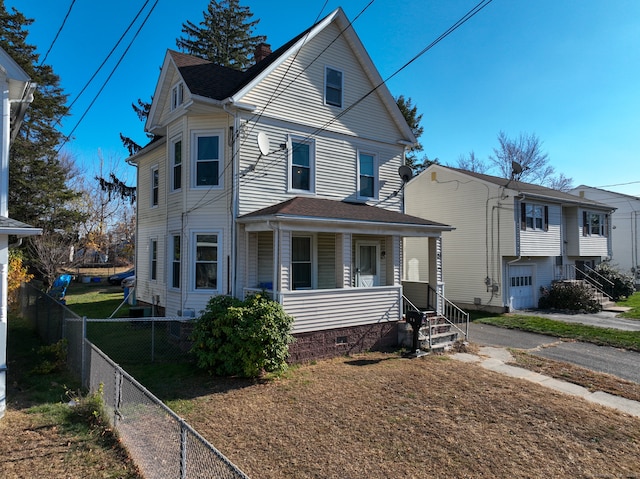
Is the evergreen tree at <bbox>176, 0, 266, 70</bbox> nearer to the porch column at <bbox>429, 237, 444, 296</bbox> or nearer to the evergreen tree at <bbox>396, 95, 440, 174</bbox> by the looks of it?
the evergreen tree at <bbox>396, 95, 440, 174</bbox>

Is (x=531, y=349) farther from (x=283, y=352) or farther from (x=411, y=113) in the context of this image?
(x=411, y=113)

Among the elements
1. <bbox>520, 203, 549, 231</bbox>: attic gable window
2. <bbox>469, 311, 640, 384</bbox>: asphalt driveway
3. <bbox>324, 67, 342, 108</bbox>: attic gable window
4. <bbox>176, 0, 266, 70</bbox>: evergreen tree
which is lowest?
<bbox>469, 311, 640, 384</bbox>: asphalt driveway

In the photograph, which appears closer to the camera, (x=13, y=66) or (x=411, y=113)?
(x=13, y=66)

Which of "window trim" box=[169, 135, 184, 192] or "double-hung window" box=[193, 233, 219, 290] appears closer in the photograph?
"double-hung window" box=[193, 233, 219, 290]

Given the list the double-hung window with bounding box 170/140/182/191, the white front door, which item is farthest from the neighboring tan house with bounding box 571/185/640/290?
the double-hung window with bounding box 170/140/182/191

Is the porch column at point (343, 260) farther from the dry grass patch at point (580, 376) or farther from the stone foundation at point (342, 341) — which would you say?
the dry grass patch at point (580, 376)

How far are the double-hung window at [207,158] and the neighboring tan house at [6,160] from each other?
3925 mm

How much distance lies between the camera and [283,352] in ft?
28.8

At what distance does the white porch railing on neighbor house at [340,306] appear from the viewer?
32.6 feet

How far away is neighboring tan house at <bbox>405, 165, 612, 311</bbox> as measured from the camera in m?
19.5

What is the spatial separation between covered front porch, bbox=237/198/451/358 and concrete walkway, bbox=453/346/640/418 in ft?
8.34

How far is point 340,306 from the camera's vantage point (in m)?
10.8

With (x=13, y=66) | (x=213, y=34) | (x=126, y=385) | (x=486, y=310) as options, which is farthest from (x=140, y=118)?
(x=126, y=385)

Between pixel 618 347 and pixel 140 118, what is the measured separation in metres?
33.7
